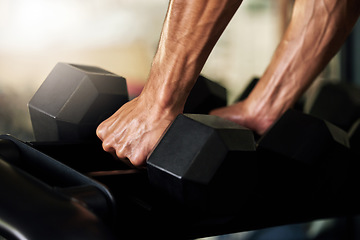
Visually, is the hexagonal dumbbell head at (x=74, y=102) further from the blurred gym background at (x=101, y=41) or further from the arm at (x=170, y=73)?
the blurred gym background at (x=101, y=41)

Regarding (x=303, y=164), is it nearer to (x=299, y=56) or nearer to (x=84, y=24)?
(x=299, y=56)

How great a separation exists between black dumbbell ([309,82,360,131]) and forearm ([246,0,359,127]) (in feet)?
0.83

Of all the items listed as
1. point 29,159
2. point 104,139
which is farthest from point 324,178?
point 29,159

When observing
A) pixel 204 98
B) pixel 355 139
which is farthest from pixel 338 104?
pixel 204 98

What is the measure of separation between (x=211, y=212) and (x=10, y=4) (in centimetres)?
233

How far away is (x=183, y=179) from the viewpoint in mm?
599

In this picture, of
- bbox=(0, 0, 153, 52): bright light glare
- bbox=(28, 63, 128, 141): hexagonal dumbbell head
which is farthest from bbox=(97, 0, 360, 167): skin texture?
bbox=(0, 0, 153, 52): bright light glare

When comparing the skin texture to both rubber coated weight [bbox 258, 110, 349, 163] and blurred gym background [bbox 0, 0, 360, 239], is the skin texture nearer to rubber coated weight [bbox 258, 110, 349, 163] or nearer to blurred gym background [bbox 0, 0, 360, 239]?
rubber coated weight [bbox 258, 110, 349, 163]

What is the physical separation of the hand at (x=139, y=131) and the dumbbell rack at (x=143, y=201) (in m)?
0.04

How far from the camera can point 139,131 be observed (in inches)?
28.8

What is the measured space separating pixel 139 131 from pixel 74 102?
22 centimetres

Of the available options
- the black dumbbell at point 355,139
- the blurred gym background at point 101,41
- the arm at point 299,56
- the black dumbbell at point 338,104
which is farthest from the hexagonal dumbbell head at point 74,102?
the blurred gym background at point 101,41

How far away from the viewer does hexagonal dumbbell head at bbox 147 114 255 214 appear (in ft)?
1.99

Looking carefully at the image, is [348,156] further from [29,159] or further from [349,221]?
[349,221]
